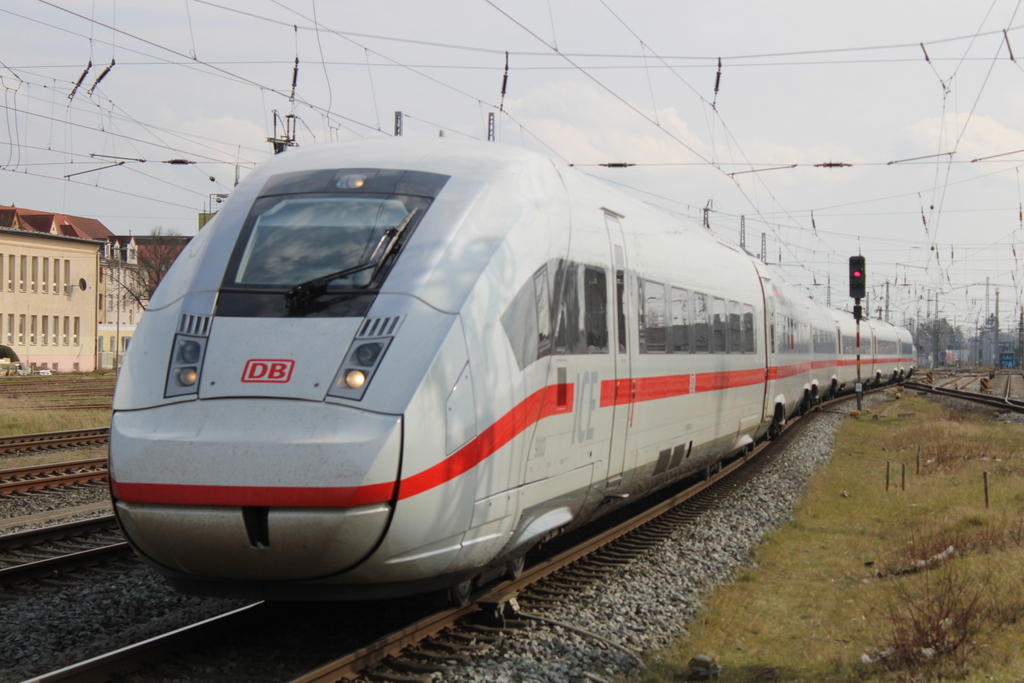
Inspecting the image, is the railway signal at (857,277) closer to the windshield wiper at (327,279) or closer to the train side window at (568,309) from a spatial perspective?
the train side window at (568,309)

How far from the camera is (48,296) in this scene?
5822cm

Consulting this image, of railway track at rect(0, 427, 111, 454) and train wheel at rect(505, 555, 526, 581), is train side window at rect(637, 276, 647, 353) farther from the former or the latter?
railway track at rect(0, 427, 111, 454)

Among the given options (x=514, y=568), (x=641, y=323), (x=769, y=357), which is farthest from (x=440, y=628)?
(x=769, y=357)

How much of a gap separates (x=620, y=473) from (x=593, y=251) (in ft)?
6.44

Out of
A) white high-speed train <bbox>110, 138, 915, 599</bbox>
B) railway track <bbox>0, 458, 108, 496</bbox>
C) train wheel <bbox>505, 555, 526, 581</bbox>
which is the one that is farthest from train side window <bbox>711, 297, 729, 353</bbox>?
railway track <bbox>0, 458, 108, 496</bbox>

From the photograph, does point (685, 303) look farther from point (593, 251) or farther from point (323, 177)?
point (323, 177)

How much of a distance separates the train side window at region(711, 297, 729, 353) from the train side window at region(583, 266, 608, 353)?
4.18 meters

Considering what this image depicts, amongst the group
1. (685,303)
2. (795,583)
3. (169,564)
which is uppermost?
(685,303)

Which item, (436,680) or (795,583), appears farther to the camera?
(795,583)

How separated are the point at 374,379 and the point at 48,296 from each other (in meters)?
59.4

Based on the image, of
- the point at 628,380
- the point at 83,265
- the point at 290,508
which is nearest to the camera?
the point at 290,508

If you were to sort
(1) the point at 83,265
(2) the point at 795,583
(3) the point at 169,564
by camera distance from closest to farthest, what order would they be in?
(3) the point at 169,564 → (2) the point at 795,583 → (1) the point at 83,265

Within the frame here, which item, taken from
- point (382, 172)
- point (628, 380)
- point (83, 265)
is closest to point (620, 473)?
point (628, 380)

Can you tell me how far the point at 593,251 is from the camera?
773 cm
